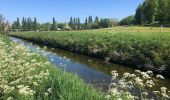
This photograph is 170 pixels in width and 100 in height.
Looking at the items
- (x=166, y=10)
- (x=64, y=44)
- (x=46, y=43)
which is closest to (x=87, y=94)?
(x=64, y=44)

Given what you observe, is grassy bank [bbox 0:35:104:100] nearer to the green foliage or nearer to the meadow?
the meadow

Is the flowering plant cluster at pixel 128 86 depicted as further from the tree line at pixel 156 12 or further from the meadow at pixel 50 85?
the tree line at pixel 156 12

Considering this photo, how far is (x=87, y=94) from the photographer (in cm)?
1188

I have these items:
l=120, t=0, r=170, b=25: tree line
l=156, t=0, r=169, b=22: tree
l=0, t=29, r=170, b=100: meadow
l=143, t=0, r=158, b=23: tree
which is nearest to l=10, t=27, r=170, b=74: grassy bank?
l=0, t=29, r=170, b=100: meadow

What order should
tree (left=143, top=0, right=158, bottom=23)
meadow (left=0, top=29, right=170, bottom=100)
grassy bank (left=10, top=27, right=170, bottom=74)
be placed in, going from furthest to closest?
1. tree (left=143, top=0, right=158, bottom=23)
2. grassy bank (left=10, top=27, right=170, bottom=74)
3. meadow (left=0, top=29, right=170, bottom=100)

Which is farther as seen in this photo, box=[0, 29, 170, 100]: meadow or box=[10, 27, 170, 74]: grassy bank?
box=[10, 27, 170, 74]: grassy bank

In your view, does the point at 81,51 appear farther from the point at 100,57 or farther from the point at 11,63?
the point at 11,63

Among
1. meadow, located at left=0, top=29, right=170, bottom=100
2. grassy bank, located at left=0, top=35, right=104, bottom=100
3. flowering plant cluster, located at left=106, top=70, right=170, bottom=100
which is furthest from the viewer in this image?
grassy bank, located at left=0, top=35, right=104, bottom=100

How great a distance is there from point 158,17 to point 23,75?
347ft

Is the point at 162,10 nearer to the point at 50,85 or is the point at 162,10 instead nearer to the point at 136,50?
the point at 136,50

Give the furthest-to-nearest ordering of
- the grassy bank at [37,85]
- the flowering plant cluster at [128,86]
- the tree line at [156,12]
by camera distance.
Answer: the tree line at [156,12] → the grassy bank at [37,85] → the flowering plant cluster at [128,86]

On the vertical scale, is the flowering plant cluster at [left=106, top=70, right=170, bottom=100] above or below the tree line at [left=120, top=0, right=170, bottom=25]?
below

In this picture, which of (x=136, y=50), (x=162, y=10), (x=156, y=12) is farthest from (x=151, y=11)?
(x=136, y=50)

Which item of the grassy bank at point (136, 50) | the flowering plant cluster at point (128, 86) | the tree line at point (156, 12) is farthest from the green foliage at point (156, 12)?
the flowering plant cluster at point (128, 86)
